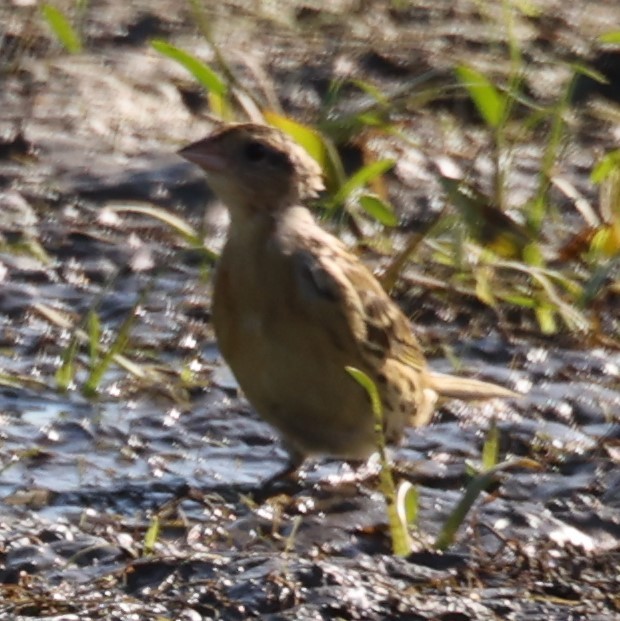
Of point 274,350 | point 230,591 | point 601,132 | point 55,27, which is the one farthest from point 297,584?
point 601,132

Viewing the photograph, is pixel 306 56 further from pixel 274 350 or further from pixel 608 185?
pixel 274 350

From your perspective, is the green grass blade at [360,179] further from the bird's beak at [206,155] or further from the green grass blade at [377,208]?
the bird's beak at [206,155]

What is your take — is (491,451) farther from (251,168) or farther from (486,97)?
(486,97)

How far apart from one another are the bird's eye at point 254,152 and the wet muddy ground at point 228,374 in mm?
740

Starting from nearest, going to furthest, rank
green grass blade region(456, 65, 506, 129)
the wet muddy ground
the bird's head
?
the wet muddy ground
the bird's head
green grass blade region(456, 65, 506, 129)

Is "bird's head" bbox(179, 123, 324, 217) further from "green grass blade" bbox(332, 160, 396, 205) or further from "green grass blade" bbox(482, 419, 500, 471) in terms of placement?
"green grass blade" bbox(332, 160, 396, 205)

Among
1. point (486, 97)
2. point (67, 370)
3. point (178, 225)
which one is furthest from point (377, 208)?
point (67, 370)

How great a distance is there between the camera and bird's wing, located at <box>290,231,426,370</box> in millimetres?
5945

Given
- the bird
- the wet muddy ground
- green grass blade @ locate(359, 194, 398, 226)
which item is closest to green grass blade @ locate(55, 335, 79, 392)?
the wet muddy ground

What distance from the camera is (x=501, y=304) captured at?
734 centimetres

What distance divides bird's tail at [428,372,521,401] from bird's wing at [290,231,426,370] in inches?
10.4

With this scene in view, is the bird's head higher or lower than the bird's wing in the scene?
Result: higher

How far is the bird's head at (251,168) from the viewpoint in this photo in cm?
612

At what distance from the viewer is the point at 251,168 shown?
6.19m
